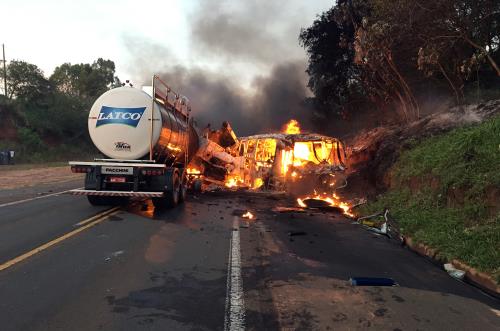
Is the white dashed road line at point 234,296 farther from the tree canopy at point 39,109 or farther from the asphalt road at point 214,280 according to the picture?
the tree canopy at point 39,109

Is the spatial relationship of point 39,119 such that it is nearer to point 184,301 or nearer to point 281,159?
point 281,159

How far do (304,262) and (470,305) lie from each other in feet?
7.52

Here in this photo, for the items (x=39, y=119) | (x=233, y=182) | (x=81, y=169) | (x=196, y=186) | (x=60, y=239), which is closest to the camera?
(x=60, y=239)

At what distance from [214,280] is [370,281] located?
6.46ft

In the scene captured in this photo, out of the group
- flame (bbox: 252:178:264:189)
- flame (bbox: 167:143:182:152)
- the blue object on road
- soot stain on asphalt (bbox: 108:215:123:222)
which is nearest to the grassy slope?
the blue object on road

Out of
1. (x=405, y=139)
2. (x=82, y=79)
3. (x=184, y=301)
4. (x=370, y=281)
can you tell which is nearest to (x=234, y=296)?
(x=184, y=301)

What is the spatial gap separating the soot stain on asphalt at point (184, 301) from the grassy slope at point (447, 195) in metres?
3.73

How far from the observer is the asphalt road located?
418 cm

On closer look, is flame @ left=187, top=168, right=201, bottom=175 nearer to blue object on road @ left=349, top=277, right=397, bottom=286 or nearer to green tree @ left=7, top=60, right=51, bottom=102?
blue object on road @ left=349, top=277, right=397, bottom=286

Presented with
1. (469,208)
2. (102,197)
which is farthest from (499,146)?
(102,197)

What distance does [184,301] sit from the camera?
15.1 feet

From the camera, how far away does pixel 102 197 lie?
461 inches

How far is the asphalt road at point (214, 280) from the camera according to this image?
418 centimetres

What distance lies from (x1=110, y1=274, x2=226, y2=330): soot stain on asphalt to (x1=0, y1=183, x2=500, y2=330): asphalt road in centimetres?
1
